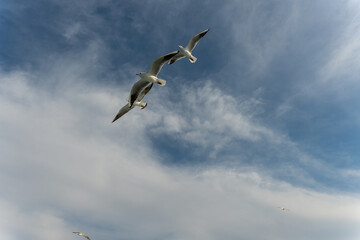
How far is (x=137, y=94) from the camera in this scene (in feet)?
109

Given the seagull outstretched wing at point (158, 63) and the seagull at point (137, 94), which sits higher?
the seagull outstretched wing at point (158, 63)

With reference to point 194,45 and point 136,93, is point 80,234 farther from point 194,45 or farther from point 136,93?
point 194,45

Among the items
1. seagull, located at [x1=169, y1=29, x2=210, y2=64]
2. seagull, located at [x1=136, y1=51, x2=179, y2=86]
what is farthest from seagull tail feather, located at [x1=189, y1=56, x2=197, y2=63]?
seagull, located at [x1=136, y1=51, x2=179, y2=86]

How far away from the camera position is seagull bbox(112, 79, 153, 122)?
32509mm

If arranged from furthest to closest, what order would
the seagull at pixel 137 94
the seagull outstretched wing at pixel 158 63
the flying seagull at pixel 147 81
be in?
the seagull at pixel 137 94 → the flying seagull at pixel 147 81 → the seagull outstretched wing at pixel 158 63

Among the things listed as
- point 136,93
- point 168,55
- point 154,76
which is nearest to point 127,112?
point 136,93

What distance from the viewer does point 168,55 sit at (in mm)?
32188

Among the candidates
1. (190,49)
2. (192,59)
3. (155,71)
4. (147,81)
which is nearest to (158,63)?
(155,71)

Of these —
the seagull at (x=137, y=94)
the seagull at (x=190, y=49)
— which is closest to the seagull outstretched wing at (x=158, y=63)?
the seagull at (x=137, y=94)

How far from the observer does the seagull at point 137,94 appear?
107ft

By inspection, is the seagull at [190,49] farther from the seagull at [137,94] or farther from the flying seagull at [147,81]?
the seagull at [137,94]

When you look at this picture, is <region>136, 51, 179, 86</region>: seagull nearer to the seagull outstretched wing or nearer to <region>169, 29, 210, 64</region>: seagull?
the seagull outstretched wing

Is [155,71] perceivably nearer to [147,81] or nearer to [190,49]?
[147,81]

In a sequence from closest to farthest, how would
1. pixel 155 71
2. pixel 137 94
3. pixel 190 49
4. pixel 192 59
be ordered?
pixel 155 71, pixel 137 94, pixel 192 59, pixel 190 49
